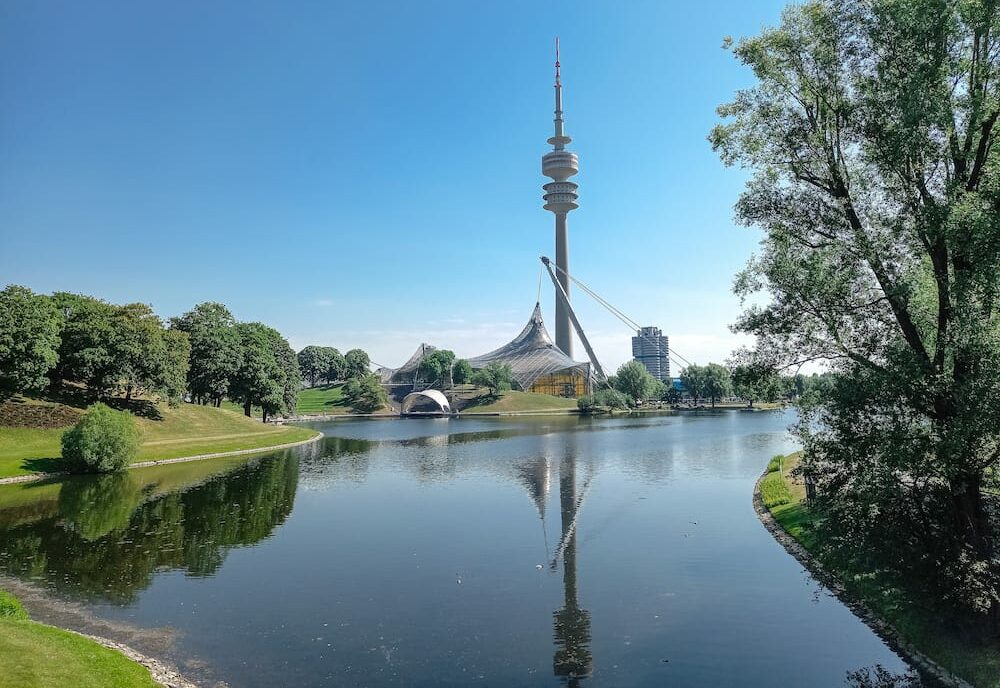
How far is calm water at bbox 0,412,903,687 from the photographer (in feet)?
46.1

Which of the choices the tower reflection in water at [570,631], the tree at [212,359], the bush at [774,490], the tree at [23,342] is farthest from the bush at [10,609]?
the tree at [212,359]

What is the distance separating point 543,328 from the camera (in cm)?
18975

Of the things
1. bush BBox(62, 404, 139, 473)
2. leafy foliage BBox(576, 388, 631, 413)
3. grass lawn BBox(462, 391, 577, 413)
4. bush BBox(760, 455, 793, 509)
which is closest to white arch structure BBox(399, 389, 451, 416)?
grass lawn BBox(462, 391, 577, 413)

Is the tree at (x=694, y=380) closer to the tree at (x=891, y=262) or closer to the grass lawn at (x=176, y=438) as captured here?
the grass lawn at (x=176, y=438)

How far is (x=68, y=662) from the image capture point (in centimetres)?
1203

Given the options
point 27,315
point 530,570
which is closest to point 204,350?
point 27,315

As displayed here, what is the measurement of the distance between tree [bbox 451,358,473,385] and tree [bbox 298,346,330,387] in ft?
160

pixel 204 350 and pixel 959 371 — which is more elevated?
pixel 204 350

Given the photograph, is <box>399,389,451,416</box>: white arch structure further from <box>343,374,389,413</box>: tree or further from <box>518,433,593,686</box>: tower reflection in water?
<box>518,433,593,686</box>: tower reflection in water

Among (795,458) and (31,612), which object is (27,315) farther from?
(795,458)

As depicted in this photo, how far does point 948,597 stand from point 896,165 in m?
9.79

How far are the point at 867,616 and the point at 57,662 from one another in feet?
64.8

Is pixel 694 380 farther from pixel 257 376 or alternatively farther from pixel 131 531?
pixel 131 531

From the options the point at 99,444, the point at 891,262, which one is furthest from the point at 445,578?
the point at 99,444
